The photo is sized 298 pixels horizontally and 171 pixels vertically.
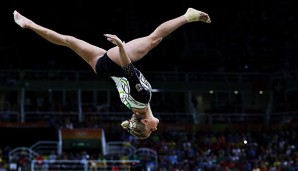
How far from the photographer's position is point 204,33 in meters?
39.0

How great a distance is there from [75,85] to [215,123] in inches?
284

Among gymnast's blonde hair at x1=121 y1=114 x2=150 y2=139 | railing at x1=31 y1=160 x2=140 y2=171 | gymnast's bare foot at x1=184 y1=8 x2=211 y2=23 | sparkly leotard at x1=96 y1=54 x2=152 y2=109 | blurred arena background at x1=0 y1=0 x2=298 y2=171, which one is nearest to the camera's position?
sparkly leotard at x1=96 y1=54 x2=152 y2=109

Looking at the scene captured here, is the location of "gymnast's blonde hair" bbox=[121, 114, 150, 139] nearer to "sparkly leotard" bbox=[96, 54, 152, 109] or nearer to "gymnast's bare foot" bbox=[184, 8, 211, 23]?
"sparkly leotard" bbox=[96, 54, 152, 109]

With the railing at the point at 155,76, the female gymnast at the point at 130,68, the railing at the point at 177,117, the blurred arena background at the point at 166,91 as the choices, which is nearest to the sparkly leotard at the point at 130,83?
the female gymnast at the point at 130,68

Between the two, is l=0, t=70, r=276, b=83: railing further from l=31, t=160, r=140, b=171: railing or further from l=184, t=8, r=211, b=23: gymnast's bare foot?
l=184, t=8, r=211, b=23: gymnast's bare foot

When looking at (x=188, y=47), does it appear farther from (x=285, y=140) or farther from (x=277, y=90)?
(x=285, y=140)

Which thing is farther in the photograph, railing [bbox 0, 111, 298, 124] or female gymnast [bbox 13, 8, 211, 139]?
railing [bbox 0, 111, 298, 124]

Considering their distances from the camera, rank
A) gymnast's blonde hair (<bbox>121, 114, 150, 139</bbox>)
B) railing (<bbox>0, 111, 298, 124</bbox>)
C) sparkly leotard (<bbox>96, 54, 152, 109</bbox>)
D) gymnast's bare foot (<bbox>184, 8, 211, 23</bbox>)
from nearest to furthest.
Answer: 1. sparkly leotard (<bbox>96, 54, 152, 109</bbox>)
2. gymnast's blonde hair (<bbox>121, 114, 150, 139</bbox>)
3. gymnast's bare foot (<bbox>184, 8, 211, 23</bbox>)
4. railing (<bbox>0, 111, 298, 124</bbox>)

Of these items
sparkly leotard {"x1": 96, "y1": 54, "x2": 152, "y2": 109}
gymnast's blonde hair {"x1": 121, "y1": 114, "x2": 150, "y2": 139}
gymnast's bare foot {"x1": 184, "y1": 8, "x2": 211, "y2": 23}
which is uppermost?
gymnast's bare foot {"x1": 184, "y1": 8, "x2": 211, "y2": 23}

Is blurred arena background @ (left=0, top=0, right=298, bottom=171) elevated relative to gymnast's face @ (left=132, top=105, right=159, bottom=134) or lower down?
elevated

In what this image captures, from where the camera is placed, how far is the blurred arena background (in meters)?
26.5

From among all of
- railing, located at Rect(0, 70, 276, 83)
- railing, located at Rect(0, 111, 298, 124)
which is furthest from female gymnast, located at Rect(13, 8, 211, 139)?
railing, located at Rect(0, 70, 276, 83)

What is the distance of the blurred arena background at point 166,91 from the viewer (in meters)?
26.5

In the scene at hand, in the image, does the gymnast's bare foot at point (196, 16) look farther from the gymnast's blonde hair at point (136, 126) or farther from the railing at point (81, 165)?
the railing at point (81, 165)
